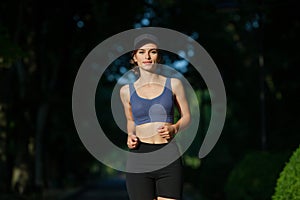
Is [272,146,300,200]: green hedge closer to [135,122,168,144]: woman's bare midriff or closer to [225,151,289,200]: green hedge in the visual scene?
[135,122,168,144]: woman's bare midriff

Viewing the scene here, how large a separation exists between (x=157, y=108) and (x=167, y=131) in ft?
0.67

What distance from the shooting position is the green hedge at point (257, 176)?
598 inches

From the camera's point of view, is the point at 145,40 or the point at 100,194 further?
the point at 100,194

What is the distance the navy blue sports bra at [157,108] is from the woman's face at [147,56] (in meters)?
0.20

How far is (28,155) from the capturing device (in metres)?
25.5

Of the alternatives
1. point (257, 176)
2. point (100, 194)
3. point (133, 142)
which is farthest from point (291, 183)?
point (100, 194)

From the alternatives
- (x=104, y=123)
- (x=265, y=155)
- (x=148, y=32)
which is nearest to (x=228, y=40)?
(x=265, y=155)

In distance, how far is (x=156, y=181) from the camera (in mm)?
4875

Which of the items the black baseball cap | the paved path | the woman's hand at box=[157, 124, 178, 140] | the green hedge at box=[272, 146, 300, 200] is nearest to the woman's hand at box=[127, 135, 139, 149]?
the woman's hand at box=[157, 124, 178, 140]

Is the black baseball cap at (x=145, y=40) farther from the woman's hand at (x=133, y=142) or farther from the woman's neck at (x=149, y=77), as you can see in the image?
the woman's hand at (x=133, y=142)

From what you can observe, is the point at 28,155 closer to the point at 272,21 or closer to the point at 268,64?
the point at 272,21

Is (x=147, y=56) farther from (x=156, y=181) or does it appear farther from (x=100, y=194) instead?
(x=100, y=194)

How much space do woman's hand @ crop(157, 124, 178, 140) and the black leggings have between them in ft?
0.38

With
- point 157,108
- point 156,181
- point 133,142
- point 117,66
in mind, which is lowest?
point 156,181
